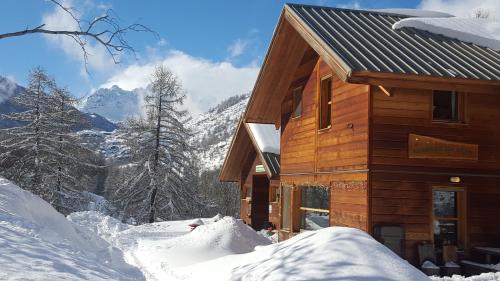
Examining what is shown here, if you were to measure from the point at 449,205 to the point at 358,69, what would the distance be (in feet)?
13.8

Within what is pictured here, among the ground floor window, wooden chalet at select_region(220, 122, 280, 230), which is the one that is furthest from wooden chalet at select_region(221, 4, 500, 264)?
wooden chalet at select_region(220, 122, 280, 230)

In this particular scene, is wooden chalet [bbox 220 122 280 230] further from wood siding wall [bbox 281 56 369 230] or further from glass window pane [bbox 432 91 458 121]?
glass window pane [bbox 432 91 458 121]

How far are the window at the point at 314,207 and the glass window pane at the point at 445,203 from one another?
305 centimetres

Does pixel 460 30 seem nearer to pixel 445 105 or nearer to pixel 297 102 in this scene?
pixel 445 105

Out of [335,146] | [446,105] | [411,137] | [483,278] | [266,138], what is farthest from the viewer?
[266,138]

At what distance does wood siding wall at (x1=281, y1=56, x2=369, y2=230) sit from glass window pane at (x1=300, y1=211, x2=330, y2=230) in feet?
3.22

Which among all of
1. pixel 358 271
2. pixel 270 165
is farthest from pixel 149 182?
pixel 358 271

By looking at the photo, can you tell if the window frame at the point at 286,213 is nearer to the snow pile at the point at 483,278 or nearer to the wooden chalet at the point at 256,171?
the wooden chalet at the point at 256,171

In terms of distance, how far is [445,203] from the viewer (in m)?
11.9

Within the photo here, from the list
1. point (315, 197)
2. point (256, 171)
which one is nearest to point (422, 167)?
point (315, 197)

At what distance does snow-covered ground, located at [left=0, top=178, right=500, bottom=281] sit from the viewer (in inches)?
297

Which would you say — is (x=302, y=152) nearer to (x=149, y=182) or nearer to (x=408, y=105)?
(x=408, y=105)

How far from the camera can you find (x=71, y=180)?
106 ft

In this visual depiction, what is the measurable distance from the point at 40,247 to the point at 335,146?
7543 mm
